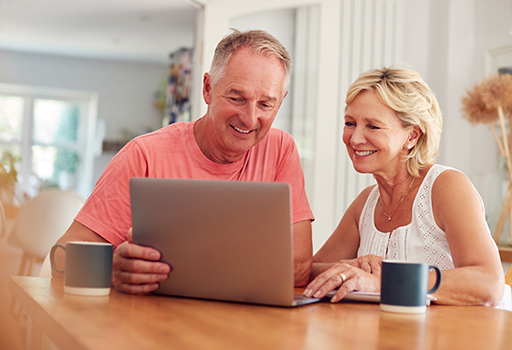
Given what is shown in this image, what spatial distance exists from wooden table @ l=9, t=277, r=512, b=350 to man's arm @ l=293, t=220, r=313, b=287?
0.31 meters

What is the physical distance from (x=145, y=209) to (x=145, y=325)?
0.25m

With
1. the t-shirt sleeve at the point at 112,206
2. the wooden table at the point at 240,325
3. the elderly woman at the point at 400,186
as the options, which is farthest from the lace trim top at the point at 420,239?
the t-shirt sleeve at the point at 112,206

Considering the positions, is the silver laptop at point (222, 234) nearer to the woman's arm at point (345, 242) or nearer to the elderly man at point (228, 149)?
the elderly man at point (228, 149)

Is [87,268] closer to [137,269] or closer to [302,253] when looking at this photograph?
[137,269]

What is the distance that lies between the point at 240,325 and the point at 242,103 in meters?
0.77

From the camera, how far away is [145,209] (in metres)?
0.89

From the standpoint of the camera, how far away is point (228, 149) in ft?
4.59

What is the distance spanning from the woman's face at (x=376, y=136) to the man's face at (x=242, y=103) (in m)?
0.27

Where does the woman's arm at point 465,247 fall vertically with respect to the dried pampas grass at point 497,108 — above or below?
below

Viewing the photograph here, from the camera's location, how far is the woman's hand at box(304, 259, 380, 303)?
0.95 metres

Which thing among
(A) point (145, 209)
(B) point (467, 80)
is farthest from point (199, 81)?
(A) point (145, 209)

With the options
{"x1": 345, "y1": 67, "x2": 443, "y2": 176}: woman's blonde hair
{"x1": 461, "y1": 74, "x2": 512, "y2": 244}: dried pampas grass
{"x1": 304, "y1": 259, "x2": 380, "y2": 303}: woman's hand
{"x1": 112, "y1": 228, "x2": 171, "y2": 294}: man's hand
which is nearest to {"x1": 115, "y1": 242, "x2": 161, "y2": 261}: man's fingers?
{"x1": 112, "y1": 228, "x2": 171, "y2": 294}: man's hand

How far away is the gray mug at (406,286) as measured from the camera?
2.82 ft

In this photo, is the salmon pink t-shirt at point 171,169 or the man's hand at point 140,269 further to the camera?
the salmon pink t-shirt at point 171,169
